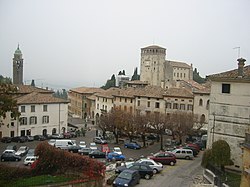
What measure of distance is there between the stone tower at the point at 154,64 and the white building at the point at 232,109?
209ft

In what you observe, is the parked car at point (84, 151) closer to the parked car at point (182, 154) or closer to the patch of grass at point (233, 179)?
the parked car at point (182, 154)

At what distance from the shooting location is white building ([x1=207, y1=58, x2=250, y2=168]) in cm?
2370

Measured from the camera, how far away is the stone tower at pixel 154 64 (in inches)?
3536

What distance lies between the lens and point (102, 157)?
2867 cm

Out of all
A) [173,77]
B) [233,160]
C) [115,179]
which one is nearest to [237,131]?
[233,160]

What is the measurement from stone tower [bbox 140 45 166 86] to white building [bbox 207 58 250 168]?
6363 centimetres

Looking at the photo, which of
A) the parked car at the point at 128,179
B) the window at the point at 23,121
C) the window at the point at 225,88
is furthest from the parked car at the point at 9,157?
the window at the point at 225,88

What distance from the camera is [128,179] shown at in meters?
18.1

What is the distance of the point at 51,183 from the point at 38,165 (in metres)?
2.74

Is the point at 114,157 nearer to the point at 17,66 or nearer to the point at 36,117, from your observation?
the point at 36,117

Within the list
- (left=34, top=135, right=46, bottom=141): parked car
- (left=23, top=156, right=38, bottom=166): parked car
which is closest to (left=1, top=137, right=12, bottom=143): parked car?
(left=34, top=135, right=46, bottom=141): parked car

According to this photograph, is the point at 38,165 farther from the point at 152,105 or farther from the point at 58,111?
the point at 152,105

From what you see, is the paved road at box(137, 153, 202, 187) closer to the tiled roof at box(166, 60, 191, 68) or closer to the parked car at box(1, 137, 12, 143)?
the parked car at box(1, 137, 12, 143)

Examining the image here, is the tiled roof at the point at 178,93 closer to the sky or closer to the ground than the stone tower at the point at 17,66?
closer to the ground
